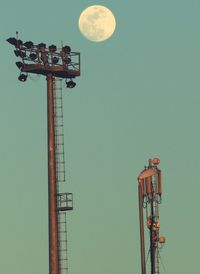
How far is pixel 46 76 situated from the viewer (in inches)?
3386

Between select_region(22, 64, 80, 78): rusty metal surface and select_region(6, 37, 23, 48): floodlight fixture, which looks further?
select_region(22, 64, 80, 78): rusty metal surface

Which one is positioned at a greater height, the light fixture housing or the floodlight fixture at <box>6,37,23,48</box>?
the floodlight fixture at <box>6,37,23,48</box>

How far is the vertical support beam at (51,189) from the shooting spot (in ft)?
269

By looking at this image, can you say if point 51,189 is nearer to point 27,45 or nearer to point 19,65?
point 19,65

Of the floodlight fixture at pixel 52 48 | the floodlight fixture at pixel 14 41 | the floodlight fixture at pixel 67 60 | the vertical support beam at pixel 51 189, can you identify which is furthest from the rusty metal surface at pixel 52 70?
the floodlight fixture at pixel 14 41

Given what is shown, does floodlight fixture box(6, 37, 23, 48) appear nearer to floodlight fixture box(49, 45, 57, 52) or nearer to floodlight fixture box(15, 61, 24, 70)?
floodlight fixture box(15, 61, 24, 70)

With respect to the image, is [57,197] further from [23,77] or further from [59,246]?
[23,77]

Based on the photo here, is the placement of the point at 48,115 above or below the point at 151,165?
above

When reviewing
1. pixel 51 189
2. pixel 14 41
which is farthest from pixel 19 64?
pixel 51 189

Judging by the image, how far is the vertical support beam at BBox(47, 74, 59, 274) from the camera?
3223 inches

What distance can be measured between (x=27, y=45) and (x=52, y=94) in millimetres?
4489

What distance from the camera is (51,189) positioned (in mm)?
83500

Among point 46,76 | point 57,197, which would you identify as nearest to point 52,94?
point 46,76

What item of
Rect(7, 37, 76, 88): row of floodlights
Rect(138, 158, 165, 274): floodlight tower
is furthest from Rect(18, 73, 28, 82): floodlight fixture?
Rect(138, 158, 165, 274): floodlight tower
